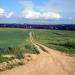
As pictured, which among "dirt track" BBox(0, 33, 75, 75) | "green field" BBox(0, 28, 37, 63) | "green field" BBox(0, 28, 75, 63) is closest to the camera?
"dirt track" BBox(0, 33, 75, 75)

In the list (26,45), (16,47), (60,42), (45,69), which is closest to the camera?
(45,69)

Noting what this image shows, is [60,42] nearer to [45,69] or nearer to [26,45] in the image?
[26,45]

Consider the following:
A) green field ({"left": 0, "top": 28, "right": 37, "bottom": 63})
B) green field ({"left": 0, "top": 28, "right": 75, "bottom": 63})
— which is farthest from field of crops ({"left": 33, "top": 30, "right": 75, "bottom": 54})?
green field ({"left": 0, "top": 28, "right": 37, "bottom": 63})

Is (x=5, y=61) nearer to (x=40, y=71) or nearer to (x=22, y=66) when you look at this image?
(x=22, y=66)

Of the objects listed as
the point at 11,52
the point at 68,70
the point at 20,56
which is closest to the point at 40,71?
the point at 68,70

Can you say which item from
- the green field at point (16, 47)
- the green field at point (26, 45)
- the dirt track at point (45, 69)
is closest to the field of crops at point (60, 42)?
the green field at point (26, 45)

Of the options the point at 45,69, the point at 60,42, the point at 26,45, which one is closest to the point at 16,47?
the point at 26,45

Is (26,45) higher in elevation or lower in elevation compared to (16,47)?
lower

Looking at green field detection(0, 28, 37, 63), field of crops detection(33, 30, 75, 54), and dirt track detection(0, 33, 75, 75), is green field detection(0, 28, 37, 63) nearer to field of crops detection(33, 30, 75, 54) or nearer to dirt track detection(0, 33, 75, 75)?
field of crops detection(33, 30, 75, 54)

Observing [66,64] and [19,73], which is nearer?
[19,73]

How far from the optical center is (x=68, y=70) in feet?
78.3

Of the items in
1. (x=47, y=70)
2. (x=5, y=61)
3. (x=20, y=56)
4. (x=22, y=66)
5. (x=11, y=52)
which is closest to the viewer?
(x=47, y=70)

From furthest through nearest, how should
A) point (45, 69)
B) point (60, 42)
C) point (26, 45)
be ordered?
point (60, 42) < point (26, 45) < point (45, 69)

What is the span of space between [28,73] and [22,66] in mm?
3366
